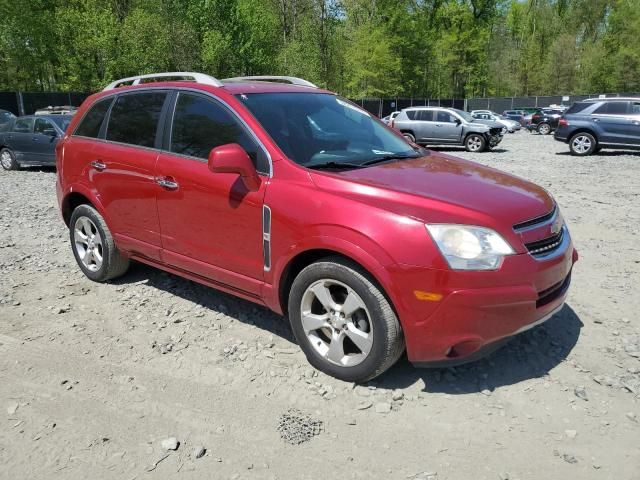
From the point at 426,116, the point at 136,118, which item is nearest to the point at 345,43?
the point at 426,116

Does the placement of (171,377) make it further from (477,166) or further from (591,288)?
(591,288)

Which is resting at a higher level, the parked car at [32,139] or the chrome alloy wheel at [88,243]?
the parked car at [32,139]

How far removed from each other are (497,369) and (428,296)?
1000 mm

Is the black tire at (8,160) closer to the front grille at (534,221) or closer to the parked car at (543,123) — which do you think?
the front grille at (534,221)

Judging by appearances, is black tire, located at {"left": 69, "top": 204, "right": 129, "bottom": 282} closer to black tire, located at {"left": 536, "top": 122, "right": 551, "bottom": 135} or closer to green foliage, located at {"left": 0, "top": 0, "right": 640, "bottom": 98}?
black tire, located at {"left": 536, "top": 122, "right": 551, "bottom": 135}

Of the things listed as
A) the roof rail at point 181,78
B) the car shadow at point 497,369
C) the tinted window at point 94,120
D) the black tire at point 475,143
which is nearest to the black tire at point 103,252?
the tinted window at point 94,120

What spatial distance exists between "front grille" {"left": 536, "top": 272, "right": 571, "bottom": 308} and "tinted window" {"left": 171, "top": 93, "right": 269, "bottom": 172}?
6.03ft

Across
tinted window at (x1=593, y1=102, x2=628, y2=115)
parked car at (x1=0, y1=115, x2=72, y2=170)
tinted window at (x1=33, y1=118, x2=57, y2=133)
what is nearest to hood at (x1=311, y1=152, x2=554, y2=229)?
parked car at (x1=0, y1=115, x2=72, y2=170)

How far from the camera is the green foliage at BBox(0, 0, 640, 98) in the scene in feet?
116

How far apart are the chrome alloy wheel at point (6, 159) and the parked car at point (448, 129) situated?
12.9 m

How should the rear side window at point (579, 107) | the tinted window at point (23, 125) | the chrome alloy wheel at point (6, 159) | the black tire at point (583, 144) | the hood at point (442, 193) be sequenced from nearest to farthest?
the hood at point (442, 193)
the tinted window at point (23, 125)
the chrome alloy wheel at point (6, 159)
the black tire at point (583, 144)
the rear side window at point (579, 107)

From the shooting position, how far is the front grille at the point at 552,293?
305 cm

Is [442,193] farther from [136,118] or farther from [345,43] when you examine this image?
[345,43]

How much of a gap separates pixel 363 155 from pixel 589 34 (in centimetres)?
7435
